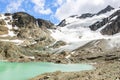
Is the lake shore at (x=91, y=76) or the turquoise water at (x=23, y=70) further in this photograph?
the turquoise water at (x=23, y=70)

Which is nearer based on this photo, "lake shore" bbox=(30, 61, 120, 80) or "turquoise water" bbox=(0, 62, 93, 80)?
"lake shore" bbox=(30, 61, 120, 80)

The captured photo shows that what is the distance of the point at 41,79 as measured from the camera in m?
67.8

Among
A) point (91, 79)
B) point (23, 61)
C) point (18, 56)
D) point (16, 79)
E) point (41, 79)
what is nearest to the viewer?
point (91, 79)

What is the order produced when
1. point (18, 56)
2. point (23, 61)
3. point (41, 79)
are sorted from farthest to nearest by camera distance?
point (18, 56) < point (23, 61) < point (41, 79)

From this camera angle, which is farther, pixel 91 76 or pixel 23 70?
pixel 23 70

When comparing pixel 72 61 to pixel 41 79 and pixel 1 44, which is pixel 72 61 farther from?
pixel 41 79

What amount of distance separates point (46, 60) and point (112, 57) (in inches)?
1689

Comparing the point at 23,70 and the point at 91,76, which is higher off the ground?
the point at 91,76

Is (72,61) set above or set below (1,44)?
below

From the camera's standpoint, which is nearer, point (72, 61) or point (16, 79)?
point (16, 79)

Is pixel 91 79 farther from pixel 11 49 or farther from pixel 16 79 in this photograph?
pixel 11 49

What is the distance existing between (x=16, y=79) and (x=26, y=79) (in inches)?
95.3

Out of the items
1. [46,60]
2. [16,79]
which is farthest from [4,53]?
[16,79]

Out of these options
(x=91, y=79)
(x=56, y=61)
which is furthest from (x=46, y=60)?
(x=91, y=79)
